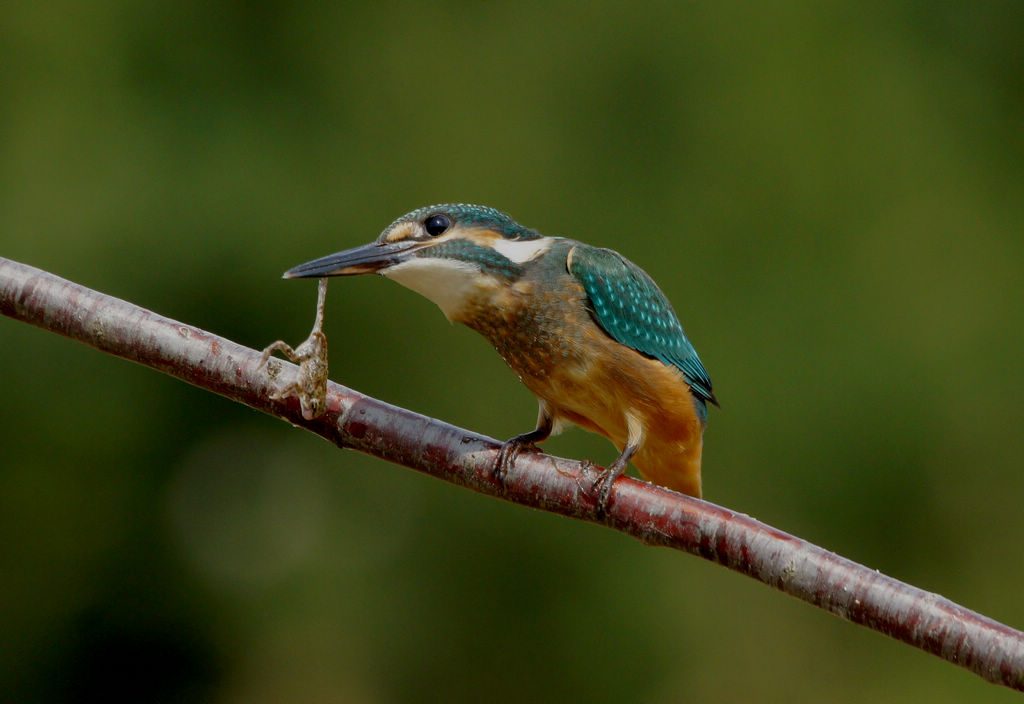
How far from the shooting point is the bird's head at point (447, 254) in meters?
2.65

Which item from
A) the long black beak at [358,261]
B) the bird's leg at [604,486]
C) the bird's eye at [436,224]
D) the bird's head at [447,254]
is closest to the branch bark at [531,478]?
the bird's leg at [604,486]

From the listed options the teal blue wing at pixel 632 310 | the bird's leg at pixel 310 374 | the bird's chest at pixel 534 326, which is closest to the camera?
the bird's leg at pixel 310 374

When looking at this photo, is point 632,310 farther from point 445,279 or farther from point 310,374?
point 310,374

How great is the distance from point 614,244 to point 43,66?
3.59 metres

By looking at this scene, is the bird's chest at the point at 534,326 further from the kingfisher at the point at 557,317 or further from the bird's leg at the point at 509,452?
the bird's leg at the point at 509,452

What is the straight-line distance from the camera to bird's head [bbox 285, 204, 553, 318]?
8.70 feet

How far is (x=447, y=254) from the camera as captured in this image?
2725 mm

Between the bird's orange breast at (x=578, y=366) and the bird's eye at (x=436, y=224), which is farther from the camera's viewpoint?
the bird's orange breast at (x=578, y=366)

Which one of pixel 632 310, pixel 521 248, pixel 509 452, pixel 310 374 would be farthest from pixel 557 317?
pixel 310 374

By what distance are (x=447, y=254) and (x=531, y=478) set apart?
0.59 metres

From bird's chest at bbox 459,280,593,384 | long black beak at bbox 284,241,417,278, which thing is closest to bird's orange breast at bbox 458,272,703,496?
bird's chest at bbox 459,280,593,384

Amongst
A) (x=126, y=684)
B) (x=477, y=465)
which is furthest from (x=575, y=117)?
(x=477, y=465)

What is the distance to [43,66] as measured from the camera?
6.67 metres

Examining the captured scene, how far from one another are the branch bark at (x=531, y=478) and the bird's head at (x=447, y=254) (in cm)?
33
